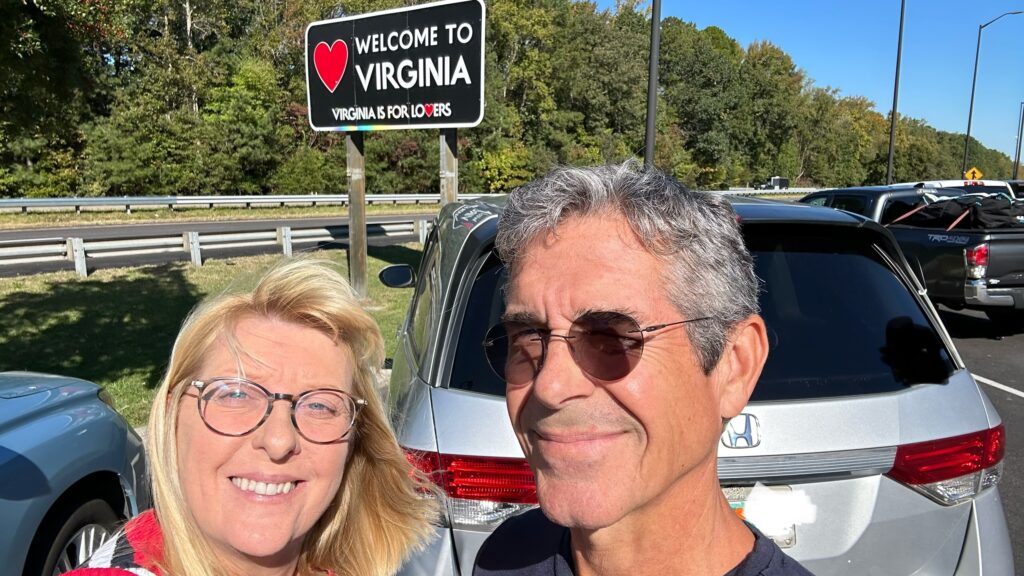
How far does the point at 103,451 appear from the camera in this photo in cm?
319

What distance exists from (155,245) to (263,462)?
1486cm

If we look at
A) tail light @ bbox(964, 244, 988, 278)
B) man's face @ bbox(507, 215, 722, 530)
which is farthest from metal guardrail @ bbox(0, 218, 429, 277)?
man's face @ bbox(507, 215, 722, 530)

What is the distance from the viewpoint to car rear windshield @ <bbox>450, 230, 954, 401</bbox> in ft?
7.24

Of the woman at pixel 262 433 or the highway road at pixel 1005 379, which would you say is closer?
the woman at pixel 262 433

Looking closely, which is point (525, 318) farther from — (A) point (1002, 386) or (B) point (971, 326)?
(B) point (971, 326)

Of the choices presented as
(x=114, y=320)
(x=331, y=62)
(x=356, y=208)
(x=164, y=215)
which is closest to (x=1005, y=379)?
(x=356, y=208)

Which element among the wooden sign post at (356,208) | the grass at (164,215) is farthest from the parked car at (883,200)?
the grass at (164,215)

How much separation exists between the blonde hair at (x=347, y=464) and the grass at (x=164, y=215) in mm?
24489

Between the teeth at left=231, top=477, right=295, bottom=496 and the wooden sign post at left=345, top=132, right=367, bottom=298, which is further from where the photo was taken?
the wooden sign post at left=345, top=132, right=367, bottom=298

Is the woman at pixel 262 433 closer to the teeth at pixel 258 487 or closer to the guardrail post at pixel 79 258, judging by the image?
the teeth at pixel 258 487

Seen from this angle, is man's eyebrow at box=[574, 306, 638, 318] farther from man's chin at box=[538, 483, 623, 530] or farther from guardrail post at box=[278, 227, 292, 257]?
guardrail post at box=[278, 227, 292, 257]

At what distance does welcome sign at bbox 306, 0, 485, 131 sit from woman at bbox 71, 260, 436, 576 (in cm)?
688

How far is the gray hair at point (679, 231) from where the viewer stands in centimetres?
125

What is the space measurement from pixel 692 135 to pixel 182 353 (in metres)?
69.2
